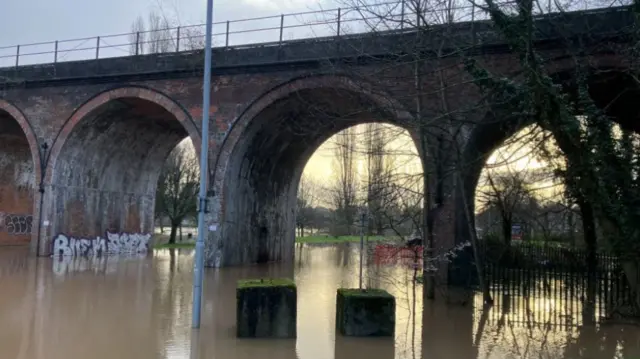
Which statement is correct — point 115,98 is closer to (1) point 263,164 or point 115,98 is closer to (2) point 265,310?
(1) point 263,164


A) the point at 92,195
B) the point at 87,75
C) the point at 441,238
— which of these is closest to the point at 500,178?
the point at 441,238

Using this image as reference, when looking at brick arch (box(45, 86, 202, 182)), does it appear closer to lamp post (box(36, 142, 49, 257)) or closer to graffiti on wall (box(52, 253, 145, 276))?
lamp post (box(36, 142, 49, 257))

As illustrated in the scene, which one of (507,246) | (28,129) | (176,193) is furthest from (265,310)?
(176,193)

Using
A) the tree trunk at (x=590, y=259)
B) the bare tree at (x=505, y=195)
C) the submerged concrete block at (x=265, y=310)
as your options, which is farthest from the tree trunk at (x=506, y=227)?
the submerged concrete block at (x=265, y=310)

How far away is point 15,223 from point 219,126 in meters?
15.7

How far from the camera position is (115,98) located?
21.2 meters

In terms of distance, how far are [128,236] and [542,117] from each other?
2255 cm

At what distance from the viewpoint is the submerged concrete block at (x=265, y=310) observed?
852cm

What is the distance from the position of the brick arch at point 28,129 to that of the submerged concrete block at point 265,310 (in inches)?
670

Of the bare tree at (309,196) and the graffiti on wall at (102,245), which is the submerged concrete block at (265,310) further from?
the bare tree at (309,196)

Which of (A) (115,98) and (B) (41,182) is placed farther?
(B) (41,182)

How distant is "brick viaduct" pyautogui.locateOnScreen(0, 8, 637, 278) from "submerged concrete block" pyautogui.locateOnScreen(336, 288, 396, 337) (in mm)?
5477

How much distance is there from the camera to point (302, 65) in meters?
18.5

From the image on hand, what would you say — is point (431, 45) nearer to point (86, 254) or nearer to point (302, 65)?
point (302, 65)
